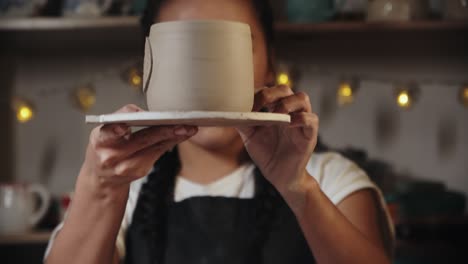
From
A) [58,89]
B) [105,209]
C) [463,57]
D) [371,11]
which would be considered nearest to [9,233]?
[58,89]

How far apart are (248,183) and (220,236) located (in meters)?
0.11

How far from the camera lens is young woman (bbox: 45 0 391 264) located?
771 mm

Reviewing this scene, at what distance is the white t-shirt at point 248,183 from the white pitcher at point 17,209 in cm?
56

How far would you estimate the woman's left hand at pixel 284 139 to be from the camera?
76 centimetres

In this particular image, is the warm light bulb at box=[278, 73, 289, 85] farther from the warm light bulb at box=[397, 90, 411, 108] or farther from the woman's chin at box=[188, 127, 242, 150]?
the woman's chin at box=[188, 127, 242, 150]

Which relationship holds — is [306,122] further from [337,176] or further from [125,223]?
[125,223]

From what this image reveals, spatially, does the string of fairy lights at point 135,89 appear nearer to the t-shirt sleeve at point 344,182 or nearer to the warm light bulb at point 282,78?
the warm light bulb at point 282,78

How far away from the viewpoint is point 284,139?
0.82 m

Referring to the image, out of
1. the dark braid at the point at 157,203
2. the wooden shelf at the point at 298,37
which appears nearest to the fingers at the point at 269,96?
the dark braid at the point at 157,203

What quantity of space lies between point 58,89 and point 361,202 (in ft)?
4.03

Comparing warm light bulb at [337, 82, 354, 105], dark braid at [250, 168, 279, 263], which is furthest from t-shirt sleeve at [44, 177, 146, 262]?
warm light bulb at [337, 82, 354, 105]

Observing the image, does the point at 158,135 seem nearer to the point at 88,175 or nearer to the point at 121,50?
the point at 88,175

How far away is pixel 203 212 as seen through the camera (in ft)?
3.72

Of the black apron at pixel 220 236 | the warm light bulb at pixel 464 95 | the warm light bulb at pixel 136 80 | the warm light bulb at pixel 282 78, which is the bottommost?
the black apron at pixel 220 236
